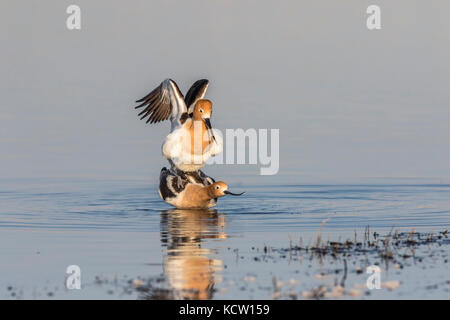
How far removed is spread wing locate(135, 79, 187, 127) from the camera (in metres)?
17.9

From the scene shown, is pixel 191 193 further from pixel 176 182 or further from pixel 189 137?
pixel 189 137

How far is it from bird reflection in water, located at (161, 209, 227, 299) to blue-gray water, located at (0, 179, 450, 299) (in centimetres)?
1

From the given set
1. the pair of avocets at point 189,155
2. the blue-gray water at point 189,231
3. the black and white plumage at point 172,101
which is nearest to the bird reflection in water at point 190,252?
the blue-gray water at point 189,231

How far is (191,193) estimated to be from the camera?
56.2ft

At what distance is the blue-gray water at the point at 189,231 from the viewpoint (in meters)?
11.1

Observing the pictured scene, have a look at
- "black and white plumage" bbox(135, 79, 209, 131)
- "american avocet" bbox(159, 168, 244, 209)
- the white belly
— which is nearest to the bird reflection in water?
"american avocet" bbox(159, 168, 244, 209)

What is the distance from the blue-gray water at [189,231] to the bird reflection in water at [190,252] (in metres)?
0.01

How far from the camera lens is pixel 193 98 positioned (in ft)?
61.1

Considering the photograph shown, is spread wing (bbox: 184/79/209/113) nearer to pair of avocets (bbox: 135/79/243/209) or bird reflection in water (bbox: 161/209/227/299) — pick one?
pair of avocets (bbox: 135/79/243/209)

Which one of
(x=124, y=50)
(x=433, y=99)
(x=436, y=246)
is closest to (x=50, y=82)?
(x=124, y=50)

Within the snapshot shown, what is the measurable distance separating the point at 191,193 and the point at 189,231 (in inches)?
97.7

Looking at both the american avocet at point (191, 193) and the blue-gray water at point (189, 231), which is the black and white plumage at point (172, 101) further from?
the blue-gray water at point (189, 231)

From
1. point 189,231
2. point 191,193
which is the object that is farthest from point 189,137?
point 189,231

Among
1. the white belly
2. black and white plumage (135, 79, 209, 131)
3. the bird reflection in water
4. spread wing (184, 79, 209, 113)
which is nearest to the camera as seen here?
the bird reflection in water
